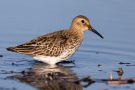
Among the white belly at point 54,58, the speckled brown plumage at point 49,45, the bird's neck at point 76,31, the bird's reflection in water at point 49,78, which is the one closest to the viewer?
the bird's reflection in water at point 49,78

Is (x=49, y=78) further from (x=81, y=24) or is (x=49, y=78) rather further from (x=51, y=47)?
(x=81, y=24)

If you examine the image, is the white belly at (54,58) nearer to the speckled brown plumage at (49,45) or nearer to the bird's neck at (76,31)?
the speckled brown plumage at (49,45)

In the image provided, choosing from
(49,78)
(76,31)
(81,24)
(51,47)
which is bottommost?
(49,78)

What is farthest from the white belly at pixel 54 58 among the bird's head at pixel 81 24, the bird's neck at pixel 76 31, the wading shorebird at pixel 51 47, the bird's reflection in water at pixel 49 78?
the bird's head at pixel 81 24

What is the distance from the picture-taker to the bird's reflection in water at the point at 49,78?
12695mm

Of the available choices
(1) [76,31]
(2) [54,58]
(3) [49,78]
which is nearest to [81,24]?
(1) [76,31]

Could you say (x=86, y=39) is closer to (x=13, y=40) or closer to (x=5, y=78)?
(x=13, y=40)

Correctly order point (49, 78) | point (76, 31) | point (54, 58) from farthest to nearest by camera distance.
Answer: point (76, 31) → point (54, 58) → point (49, 78)

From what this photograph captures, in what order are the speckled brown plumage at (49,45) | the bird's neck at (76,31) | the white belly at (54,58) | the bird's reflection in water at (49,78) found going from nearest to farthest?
1. the bird's reflection in water at (49,78)
2. the speckled brown plumage at (49,45)
3. the white belly at (54,58)
4. the bird's neck at (76,31)

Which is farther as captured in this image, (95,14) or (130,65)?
(95,14)

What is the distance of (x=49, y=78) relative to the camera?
13383 millimetres

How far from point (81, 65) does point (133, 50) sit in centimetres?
187

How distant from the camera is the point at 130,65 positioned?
1474 cm

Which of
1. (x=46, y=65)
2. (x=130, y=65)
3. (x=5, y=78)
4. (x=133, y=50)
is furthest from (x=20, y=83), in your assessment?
(x=133, y=50)
